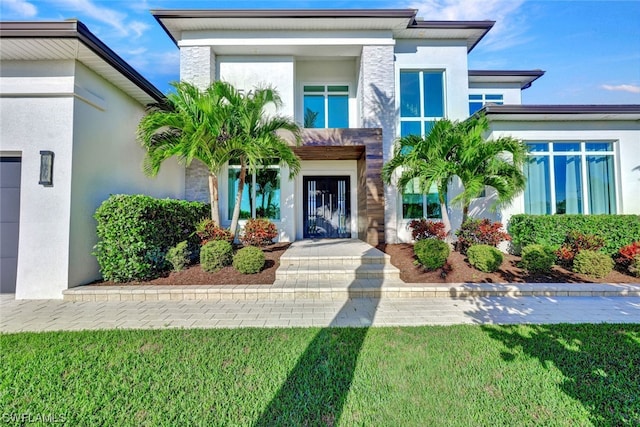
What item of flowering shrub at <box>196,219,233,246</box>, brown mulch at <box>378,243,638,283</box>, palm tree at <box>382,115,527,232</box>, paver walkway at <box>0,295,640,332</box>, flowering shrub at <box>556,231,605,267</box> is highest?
palm tree at <box>382,115,527,232</box>

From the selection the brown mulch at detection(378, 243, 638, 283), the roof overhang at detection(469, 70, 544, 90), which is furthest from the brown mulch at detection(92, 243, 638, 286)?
the roof overhang at detection(469, 70, 544, 90)

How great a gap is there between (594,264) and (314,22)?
10.6 meters

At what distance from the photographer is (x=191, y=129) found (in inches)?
254

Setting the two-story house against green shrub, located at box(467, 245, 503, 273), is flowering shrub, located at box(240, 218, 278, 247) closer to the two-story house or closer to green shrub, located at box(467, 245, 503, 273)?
the two-story house

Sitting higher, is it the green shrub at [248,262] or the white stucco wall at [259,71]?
the white stucco wall at [259,71]

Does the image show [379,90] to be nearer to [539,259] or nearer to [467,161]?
[467,161]

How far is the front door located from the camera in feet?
39.4

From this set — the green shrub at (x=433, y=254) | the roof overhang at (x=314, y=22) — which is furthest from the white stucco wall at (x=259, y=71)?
the green shrub at (x=433, y=254)

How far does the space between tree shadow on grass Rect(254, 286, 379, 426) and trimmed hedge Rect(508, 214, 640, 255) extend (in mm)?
6596

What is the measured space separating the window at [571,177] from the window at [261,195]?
865 cm

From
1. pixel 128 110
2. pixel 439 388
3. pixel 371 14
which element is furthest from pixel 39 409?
pixel 371 14

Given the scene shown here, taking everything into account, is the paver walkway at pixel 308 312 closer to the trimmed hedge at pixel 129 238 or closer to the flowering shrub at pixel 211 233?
the trimmed hedge at pixel 129 238

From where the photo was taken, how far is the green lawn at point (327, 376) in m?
2.29

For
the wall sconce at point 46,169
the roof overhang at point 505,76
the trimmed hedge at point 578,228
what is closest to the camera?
the wall sconce at point 46,169
